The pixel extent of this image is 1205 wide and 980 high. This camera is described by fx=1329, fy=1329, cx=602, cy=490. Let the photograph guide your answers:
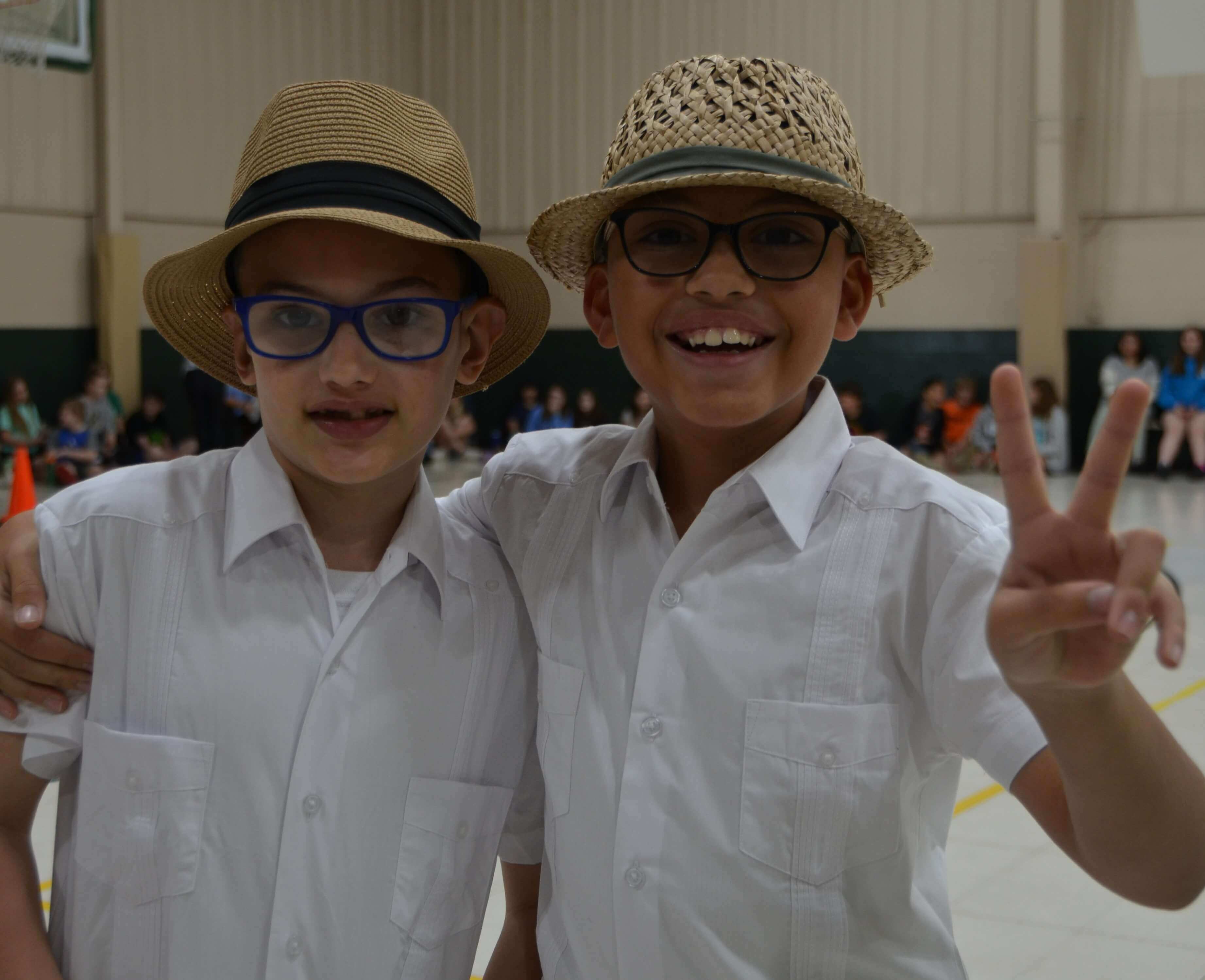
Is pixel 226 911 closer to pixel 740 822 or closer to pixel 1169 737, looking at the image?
pixel 740 822

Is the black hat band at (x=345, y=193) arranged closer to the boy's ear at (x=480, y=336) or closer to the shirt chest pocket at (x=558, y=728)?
the boy's ear at (x=480, y=336)

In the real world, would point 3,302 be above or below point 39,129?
below

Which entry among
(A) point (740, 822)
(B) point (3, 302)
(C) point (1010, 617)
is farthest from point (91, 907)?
(B) point (3, 302)

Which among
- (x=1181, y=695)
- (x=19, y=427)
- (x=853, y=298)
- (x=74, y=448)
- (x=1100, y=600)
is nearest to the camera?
(x=1100, y=600)

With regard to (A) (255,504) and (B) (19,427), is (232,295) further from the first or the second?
(B) (19,427)

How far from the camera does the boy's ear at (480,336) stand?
2.04m

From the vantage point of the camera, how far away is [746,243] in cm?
177

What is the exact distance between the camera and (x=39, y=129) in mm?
14734

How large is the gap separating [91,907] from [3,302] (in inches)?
562

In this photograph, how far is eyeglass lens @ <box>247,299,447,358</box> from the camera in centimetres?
184

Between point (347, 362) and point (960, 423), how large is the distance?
46.6 feet

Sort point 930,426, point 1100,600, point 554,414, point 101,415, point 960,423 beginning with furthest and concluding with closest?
point 554,414
point 930,426
point 960,423
point 101,415
point 1100,600

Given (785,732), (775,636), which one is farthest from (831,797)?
(775,636)

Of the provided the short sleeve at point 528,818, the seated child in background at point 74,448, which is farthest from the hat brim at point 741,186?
the seated child in background at point 74,448
